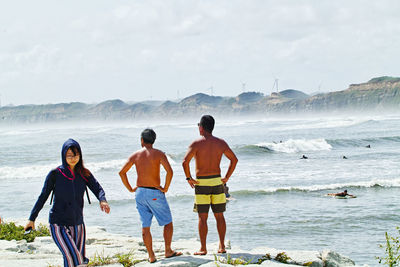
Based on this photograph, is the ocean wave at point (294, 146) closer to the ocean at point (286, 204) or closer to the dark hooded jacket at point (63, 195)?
the ocean at point (286, 204)

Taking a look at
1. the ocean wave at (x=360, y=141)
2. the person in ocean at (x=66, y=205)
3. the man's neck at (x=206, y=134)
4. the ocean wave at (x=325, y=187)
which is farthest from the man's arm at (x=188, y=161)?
the ocean wave at (x=360, y=141)

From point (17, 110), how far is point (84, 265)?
651 feet

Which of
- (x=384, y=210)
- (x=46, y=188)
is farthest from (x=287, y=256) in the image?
(x=384, y=210)

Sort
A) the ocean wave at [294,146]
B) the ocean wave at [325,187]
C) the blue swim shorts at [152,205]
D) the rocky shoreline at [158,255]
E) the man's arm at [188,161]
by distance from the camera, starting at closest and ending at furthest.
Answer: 1. the rocky shoreline at [158,255]
2. the blue swim shorts at [152,205]
3. the man's arm at [188,161]
4. the ocean wave at [325,187]
5. the ocean wave at [294,146]

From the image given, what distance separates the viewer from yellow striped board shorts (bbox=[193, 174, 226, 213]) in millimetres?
6344

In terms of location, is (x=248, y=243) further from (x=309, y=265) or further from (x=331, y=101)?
(x=331, y=101)

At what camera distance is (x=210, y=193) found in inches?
251

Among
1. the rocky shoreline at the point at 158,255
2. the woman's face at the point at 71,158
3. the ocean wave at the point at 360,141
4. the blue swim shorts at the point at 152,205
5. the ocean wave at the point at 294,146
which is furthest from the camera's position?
the ocean wave at the point at 360,141

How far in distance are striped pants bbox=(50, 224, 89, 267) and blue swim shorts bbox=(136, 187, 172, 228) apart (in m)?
1.18

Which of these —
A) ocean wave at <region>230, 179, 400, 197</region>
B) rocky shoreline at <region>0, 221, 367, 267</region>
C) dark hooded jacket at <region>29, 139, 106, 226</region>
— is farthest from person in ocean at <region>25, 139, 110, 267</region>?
ocean wave at <region>230, 179, 400, 197</region>

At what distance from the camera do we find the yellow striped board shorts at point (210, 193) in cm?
634

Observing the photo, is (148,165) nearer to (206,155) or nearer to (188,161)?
(188,161)

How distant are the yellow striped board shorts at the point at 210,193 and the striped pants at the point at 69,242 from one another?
6.02ft

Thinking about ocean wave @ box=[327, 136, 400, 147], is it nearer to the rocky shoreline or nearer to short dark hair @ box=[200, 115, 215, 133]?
the rocky shoreline
